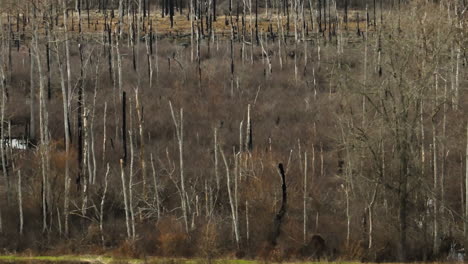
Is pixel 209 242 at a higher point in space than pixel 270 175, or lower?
lower

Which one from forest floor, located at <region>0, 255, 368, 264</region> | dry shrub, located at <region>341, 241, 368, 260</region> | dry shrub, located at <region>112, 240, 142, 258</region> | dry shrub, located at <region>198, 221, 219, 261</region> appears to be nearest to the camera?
forest floor, located at <region>0, 255, 368, 264</region>

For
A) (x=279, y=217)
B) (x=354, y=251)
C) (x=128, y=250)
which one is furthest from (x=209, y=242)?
Answer: (x=354, y=251)

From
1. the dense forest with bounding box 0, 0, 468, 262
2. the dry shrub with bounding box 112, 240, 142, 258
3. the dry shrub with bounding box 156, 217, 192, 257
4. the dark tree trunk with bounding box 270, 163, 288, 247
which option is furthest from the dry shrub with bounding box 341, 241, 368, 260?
the dry shrub with bounding box 112, 240, 142, 258

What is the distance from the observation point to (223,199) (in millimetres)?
23406

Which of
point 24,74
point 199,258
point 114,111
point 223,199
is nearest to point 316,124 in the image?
point 223,199

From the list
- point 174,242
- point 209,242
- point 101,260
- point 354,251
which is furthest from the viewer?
point 174,242

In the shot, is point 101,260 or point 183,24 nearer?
point 101,260

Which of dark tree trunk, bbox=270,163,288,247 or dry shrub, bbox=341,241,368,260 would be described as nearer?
dry shrub, bbox=341,241,368,260

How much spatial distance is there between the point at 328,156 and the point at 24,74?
66.8 feet

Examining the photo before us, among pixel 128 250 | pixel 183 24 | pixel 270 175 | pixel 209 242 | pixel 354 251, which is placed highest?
pixel 183 24

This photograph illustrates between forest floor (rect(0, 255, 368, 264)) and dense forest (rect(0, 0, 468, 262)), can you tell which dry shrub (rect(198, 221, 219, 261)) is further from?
forest floor (rect(0, 255, 368, 264))

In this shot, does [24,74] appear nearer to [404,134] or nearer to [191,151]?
[191,151]

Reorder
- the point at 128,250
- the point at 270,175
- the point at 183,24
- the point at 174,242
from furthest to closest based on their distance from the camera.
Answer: the point at 183,24
the point at 270,175
the point at 174,242
the point at 128,250

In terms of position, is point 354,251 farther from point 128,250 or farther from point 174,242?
point 128,250
